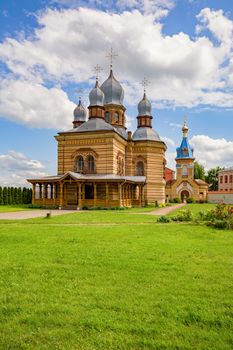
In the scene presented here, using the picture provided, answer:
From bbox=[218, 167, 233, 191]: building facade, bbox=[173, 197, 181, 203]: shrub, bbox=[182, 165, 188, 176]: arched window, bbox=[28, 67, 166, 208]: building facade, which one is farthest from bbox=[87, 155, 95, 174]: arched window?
bbox=[218, 167, 233, 191]: building facade

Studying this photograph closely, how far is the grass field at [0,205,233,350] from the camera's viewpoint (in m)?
3.82

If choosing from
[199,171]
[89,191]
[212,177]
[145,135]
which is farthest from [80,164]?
[212,177]

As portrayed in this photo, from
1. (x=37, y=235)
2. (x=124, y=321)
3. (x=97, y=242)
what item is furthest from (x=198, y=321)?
(x=37, y=235)

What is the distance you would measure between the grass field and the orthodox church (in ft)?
65.6

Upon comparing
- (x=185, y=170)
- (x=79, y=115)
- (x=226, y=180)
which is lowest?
(x=226, y=180)

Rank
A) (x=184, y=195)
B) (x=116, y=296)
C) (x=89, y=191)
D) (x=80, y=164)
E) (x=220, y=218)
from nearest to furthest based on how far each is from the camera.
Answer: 1. (x=116, y=296)
2. (x=220, y=218)
3. (x=89, y=191)
4. (x=80, y=164)
5. (x=184, y=195)

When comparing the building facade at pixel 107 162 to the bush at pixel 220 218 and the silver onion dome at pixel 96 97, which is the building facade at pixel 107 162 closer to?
the silver onion dome at pixel 96 97

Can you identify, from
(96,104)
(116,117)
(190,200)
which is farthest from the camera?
(190,200)

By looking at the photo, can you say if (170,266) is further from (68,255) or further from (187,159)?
(187,159)

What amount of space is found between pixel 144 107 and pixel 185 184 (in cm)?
1789

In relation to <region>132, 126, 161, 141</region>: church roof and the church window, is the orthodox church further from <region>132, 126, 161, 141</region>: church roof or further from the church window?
the church window

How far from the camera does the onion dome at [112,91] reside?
39.7 metres

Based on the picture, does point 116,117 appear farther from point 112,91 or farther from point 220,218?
point 220,218

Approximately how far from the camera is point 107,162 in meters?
31.5
